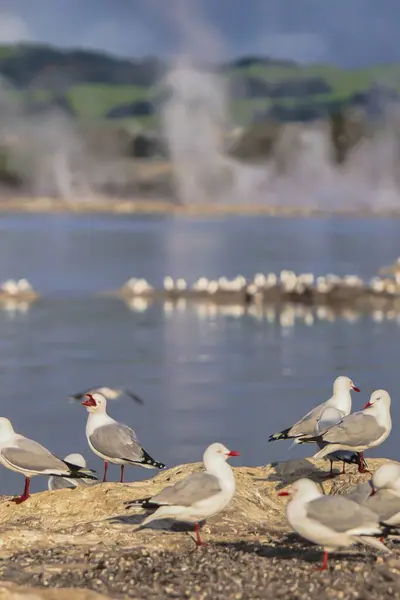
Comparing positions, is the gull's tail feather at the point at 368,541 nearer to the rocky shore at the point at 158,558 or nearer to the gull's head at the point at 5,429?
the rocky shore at the point at 158,558

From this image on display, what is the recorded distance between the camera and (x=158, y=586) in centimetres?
918

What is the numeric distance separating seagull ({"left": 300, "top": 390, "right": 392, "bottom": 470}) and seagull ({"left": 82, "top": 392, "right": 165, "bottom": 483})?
4.79 feet

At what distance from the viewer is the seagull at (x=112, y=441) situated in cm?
1257

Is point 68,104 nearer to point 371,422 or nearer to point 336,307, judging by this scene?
point 336,307

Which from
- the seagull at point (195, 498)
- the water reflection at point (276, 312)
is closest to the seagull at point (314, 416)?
the seagull at point (195, 498)

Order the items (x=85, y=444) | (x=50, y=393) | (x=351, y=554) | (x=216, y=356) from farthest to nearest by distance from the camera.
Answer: (x=216, y=356) < (x=50, y=393) < (x=85, y=444) < (x=351, y=554)

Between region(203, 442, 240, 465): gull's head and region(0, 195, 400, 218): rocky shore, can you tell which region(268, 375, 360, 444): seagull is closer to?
region(203, 442, 240, 465): gull's head

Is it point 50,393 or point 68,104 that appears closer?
point 50,393

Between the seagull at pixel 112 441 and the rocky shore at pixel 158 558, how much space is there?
307 mm

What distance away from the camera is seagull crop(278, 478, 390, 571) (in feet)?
30.7

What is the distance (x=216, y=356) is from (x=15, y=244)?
189ft

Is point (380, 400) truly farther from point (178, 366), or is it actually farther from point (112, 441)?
point (178, 366)

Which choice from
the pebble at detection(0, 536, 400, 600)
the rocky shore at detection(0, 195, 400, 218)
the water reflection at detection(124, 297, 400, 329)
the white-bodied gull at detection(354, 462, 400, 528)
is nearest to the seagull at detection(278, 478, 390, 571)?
the pebble at detection(0, 536, 400, 600)

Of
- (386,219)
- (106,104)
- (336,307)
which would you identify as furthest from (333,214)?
(336,307)
